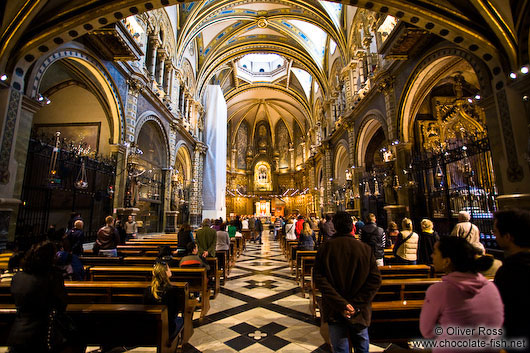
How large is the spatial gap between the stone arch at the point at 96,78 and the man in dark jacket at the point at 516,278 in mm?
8166

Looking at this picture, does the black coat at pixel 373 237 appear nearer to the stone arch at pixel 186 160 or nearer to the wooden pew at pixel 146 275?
the wooden pew at pixel 146 275

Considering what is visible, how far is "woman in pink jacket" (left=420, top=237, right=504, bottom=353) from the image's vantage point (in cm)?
119

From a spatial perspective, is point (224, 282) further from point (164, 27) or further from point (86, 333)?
point (164, 27)

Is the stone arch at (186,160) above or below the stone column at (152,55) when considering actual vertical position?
below

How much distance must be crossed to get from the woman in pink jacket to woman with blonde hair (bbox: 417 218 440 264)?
313 centimetres

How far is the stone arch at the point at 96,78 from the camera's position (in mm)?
6043

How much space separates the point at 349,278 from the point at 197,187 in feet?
56.7

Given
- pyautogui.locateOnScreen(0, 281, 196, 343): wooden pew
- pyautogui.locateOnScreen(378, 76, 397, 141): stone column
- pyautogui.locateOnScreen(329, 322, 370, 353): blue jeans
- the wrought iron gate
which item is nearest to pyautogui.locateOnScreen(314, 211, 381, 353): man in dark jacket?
pyautogui.locateOnScreen(329, 322, 370, 353): blue jeans

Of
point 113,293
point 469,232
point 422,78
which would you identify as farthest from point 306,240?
point 422,78

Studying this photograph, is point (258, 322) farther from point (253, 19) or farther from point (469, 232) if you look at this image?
point (253, 19)

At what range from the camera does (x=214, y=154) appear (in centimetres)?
1998

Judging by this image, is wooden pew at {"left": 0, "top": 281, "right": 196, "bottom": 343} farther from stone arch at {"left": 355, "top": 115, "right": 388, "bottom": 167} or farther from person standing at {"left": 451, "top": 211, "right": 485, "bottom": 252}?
stone arch at {"left": 355, "top": 115, "right": 388, "bottom": 167}

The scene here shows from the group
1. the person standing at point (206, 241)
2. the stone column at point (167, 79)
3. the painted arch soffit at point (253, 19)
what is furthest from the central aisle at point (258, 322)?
the painted arch soffit at point (253, 19)

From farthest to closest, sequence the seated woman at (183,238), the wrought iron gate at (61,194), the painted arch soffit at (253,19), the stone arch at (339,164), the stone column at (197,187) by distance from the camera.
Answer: the stone arch at (339,164) → the stone column at (197,187) → the painted arch soffit at (253,19) → the wrought iron gate at (61,194) → the seated woman at (183,238)
